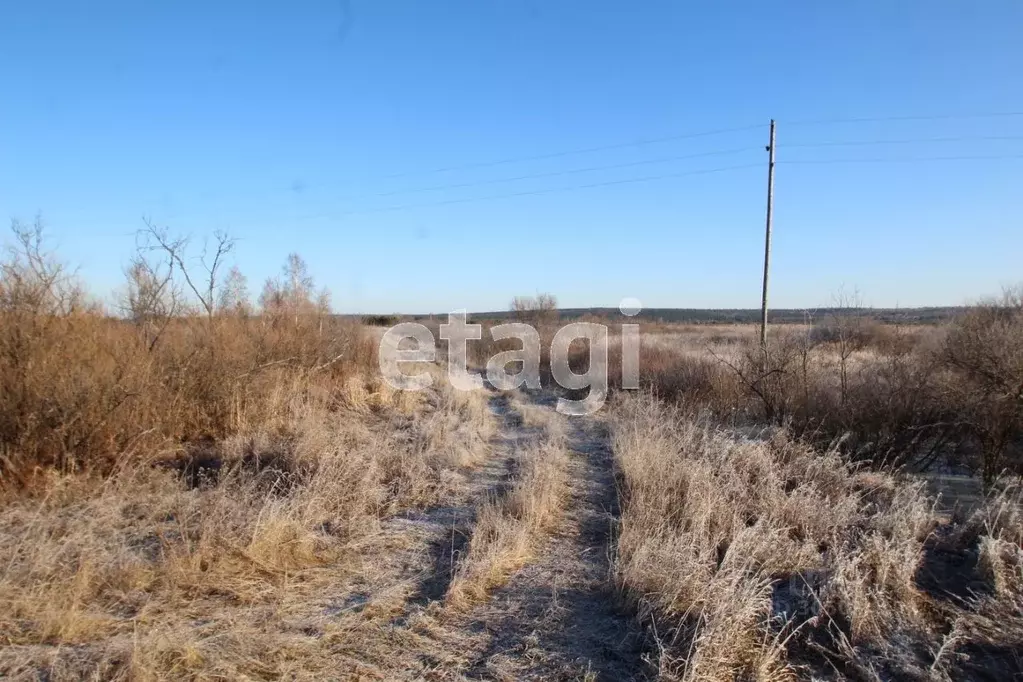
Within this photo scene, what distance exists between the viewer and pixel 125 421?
20.6 feet

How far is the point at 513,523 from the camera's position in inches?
206

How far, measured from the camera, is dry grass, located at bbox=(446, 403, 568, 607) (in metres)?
4.17

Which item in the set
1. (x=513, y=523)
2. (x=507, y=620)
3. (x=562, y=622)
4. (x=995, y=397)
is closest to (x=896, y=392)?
(x=995, y=397)

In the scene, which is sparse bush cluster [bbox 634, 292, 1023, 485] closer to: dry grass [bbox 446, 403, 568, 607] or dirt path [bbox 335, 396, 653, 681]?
dry grass [bbox 446, 403, 568, 607]

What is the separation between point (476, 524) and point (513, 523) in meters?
0.41

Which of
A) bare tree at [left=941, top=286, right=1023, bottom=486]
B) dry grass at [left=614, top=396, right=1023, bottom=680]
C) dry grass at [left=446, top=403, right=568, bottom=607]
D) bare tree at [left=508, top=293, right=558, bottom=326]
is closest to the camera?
dry grass at [left=614, top=396, right=1023, bottom=680]

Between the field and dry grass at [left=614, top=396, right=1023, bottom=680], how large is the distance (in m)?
0.02

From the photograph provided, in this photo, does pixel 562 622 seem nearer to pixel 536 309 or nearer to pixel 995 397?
pixel 995 397

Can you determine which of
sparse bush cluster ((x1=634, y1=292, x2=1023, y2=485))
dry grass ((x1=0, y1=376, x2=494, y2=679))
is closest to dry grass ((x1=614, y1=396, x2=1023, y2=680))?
dry grass ((x1=0, y1=376, x2=494, y2=679))

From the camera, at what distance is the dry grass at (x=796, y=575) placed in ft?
11.1

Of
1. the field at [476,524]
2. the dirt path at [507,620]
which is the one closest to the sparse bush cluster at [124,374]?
the field at [476,524]

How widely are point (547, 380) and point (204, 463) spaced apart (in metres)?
13.4

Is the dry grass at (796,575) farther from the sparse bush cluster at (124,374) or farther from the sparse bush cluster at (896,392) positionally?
the sparse bush cluster at (124,374)

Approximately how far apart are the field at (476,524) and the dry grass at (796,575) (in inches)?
1.0
